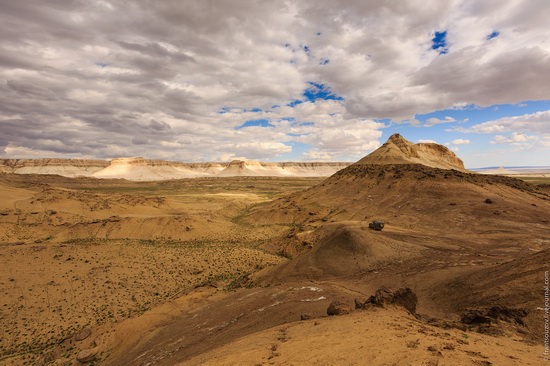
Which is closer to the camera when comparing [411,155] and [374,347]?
[374,347]

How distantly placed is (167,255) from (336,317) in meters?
25.3

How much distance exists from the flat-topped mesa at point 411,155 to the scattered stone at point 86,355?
5207 cm

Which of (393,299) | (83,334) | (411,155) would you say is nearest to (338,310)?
(393,299)

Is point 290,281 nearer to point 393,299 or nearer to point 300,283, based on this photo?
point 300,283

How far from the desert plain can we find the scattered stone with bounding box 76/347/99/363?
0.18 feet

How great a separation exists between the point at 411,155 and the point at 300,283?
53.9 meters

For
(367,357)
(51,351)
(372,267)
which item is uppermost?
(367,357)

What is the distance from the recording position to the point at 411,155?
62250mm

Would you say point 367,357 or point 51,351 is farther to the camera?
point 51,351

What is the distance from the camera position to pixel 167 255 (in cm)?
3133

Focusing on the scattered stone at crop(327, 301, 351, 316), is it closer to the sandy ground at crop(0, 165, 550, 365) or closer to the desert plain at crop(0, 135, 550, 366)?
the desert plain at crop(0, 135, 550, 366)

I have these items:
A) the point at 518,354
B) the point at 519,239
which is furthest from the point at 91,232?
the point at 519,239

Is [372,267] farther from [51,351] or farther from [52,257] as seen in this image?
[52,257]

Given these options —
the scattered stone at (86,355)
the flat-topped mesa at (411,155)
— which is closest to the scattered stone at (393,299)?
the scattered stone at (86,355)
